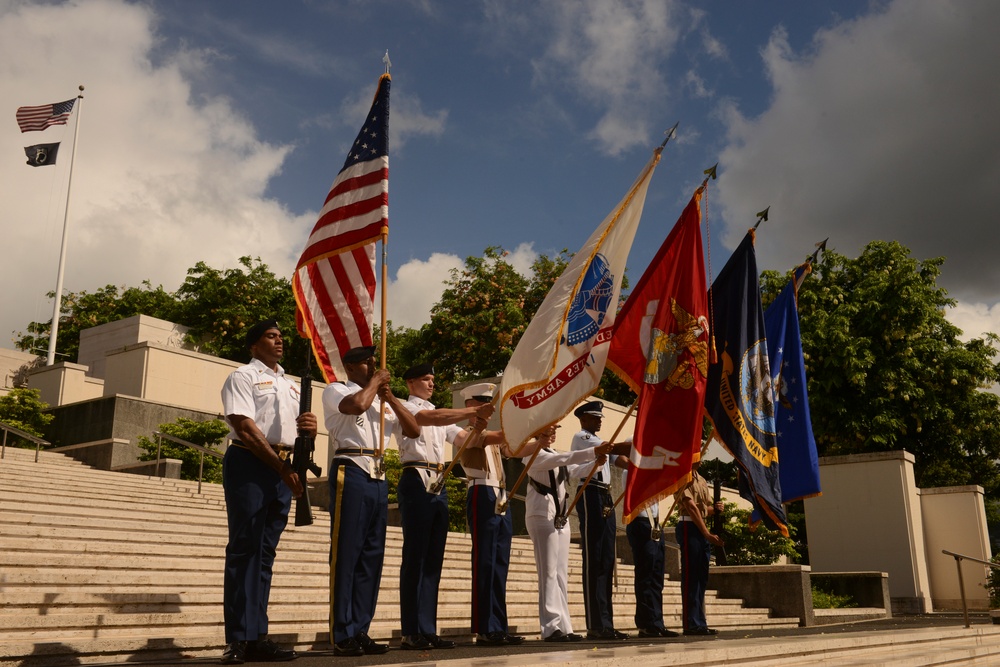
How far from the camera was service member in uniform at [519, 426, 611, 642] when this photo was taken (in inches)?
296

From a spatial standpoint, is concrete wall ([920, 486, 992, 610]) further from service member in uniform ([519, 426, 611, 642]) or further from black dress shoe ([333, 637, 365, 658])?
black dress shoe ([333, 637, 365, 658])

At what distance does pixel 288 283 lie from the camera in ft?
125

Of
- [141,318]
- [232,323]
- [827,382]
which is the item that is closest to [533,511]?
[827,382]

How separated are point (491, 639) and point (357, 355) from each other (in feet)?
7.71

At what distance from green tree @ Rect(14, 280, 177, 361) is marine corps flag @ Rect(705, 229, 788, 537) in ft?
107

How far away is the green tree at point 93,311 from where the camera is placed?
38500 millimetres

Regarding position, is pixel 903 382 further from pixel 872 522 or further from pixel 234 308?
pixel 234 308

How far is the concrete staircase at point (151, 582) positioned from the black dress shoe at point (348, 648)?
694 mm

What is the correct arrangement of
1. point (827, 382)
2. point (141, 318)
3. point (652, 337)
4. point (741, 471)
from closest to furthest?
1. point (652, 337)
2. point (741, 471)
3. point (827, 382)
4. point (141, 318)

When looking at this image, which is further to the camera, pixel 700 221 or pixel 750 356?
pixel 750 356

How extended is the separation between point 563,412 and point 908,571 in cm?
1313

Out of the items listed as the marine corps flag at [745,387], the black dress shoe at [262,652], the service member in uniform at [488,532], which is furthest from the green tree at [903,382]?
the black dress shoe at [262,652]

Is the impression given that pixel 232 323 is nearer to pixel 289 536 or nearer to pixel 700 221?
pixel 289 536

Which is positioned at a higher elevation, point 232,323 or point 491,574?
point 232,323
